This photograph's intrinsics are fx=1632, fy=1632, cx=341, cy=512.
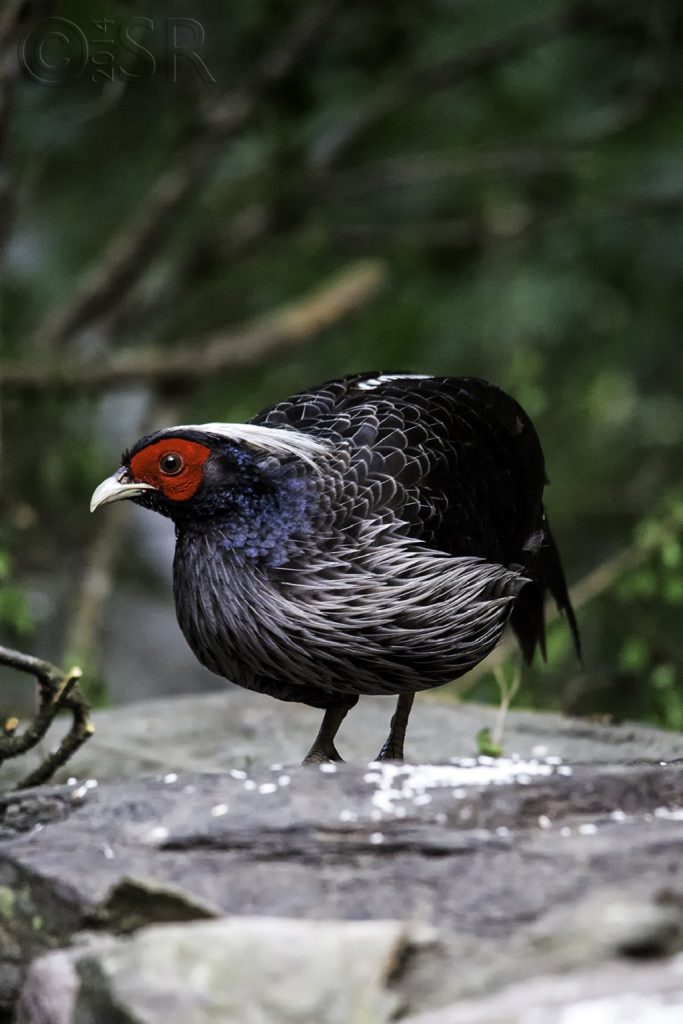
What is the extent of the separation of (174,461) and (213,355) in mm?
3712

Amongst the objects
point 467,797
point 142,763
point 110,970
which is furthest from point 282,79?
point 110,970

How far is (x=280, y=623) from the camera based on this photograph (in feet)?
14.0

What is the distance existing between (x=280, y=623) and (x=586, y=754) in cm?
160

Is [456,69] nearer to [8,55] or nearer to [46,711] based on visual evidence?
[8,55]

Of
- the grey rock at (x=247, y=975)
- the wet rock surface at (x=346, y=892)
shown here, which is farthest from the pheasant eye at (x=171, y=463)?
the grey rock at (x=247, y=975)

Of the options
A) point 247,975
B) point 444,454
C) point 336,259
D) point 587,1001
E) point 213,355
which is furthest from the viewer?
point 336,259

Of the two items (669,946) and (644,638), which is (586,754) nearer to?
(644,638)

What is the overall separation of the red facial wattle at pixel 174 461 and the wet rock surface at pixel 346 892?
37.1 inches

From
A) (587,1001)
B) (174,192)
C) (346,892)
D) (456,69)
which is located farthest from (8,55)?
(587,1001)

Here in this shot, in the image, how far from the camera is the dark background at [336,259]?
23.0ft

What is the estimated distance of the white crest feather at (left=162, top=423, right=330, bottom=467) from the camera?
173 inches

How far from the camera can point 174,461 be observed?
4434 millimetres

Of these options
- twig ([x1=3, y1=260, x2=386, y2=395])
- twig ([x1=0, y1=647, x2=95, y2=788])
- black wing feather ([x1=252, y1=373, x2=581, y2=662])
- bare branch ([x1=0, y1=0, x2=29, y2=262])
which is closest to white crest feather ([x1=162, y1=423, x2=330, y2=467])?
black wing feather ([x1=252, y1=373, x2=581, y2=662])

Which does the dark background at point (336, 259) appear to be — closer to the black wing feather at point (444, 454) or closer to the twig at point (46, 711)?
the twig at point (46, 711)
